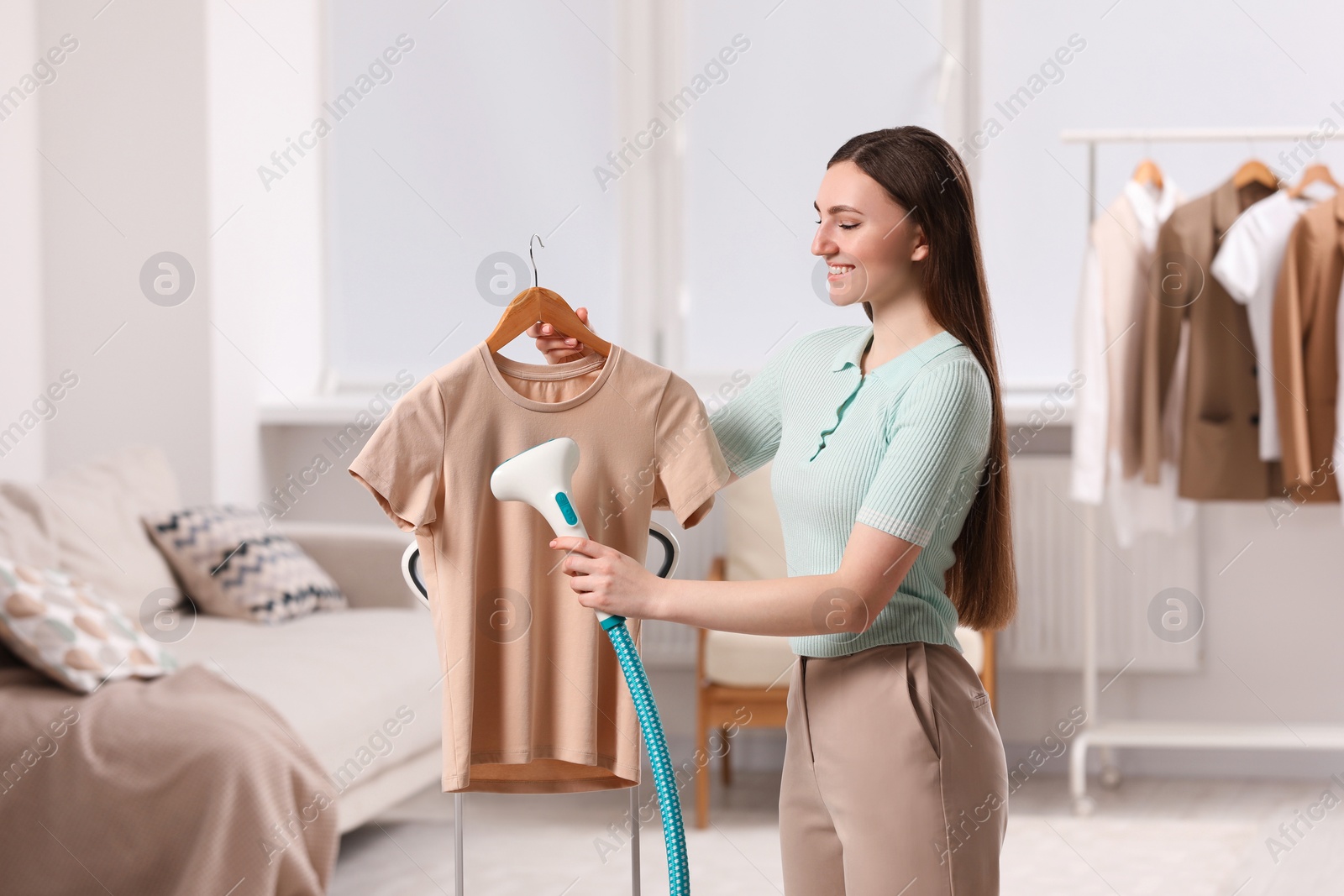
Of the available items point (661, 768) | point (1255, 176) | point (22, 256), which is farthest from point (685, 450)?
point (22, 256)

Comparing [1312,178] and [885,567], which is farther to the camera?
[1312,178]

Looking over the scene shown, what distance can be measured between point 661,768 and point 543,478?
270 mm

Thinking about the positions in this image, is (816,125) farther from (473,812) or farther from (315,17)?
(473,812)

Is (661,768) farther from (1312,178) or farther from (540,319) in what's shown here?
(1312,178)

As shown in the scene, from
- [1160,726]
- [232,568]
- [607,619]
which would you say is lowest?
[1160,726]

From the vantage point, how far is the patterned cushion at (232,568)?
2.79 m

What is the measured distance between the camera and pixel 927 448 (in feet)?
3.39

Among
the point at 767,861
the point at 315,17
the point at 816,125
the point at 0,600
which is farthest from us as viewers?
the point at 315,17

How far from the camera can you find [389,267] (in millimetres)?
3732

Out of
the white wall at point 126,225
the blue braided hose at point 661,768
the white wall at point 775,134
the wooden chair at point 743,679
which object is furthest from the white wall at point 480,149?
the blue braided hose at point 661,768

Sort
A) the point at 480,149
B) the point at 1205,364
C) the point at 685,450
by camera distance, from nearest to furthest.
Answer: the point at 685,450 < the point at 1205,364 < the point at 480,149

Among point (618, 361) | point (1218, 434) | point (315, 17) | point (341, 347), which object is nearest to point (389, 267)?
point (341, 347)

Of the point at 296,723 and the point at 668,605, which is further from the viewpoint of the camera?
the point at 296,723

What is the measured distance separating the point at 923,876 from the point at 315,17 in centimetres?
350
